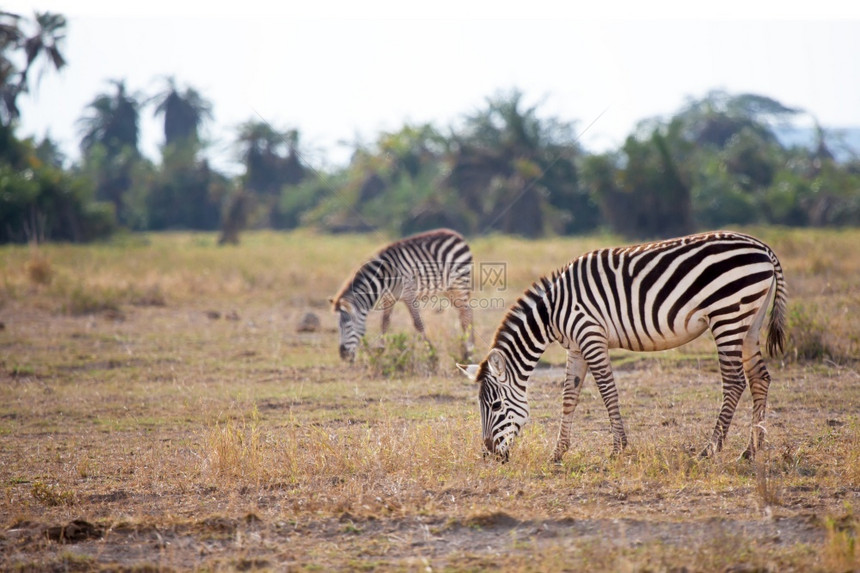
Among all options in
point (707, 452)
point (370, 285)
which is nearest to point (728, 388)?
point (707, 452)

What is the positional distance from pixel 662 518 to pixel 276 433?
3950mm

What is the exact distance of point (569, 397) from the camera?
22.6 ft

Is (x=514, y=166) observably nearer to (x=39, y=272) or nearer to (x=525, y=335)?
(x=39, y=272)

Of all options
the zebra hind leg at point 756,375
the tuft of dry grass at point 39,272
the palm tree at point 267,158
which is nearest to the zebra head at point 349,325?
the zebra hind leg at point 756,375

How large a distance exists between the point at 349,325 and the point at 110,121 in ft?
195

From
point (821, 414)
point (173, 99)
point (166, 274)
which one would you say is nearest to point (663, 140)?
point (166, 274)

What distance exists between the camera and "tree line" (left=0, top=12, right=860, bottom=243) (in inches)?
1299

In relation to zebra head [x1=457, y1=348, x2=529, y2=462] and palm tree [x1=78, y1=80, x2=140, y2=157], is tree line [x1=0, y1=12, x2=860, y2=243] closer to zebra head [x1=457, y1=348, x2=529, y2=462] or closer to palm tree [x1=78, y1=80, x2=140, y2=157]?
palm tree [x1=78, y1=80, x2=140, y2=157]

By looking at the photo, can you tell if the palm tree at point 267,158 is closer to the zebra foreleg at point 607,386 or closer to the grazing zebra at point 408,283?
the grazing zebra at point 408,283

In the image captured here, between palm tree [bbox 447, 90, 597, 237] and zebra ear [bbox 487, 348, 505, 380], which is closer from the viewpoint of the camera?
zebra ear [bbox 487, 348, 505, 380]

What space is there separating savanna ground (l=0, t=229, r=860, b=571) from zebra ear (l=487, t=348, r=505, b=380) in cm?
61

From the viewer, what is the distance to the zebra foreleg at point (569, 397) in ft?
22.0

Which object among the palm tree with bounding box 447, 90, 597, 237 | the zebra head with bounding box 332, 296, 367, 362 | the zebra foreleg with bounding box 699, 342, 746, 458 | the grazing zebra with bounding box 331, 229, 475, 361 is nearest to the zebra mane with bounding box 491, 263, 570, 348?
the zebra foreleg with bounding box 699, 342, 746, 458

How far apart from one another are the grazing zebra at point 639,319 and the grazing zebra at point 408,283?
4.47 m
